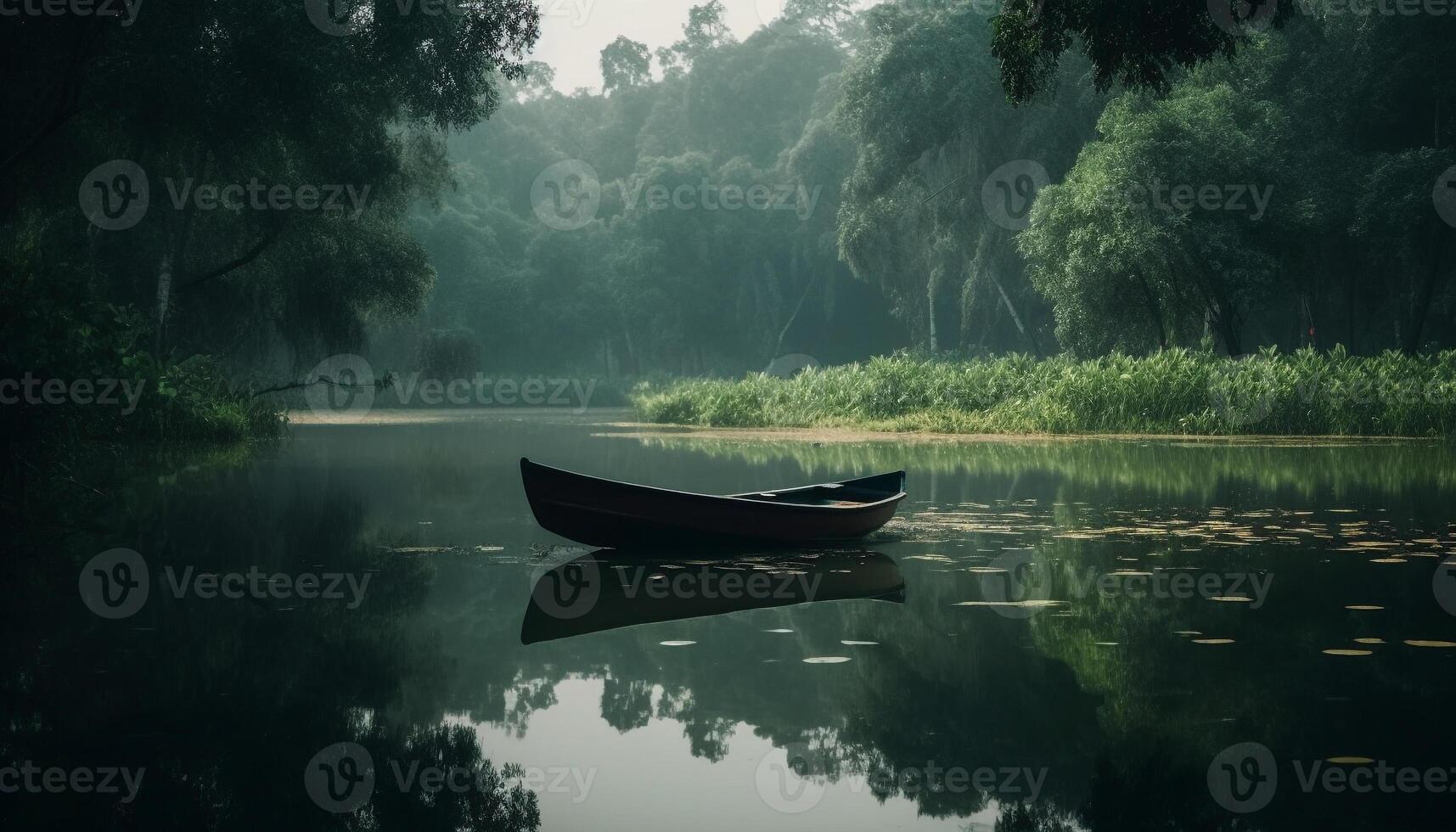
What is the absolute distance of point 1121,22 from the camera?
1415 centimetres

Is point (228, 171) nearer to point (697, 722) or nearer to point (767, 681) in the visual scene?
point (767, 681)

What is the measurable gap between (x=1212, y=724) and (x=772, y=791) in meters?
2.06

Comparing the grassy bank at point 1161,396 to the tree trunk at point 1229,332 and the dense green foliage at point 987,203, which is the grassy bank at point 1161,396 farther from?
the dense green foliage at point 987,203

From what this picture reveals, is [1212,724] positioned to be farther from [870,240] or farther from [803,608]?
[870,240]

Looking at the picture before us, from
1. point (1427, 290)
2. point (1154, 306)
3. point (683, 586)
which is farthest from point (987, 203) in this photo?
point (683, 586)

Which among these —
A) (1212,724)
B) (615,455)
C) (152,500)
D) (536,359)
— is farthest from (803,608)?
(536,359)

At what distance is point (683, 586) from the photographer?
32.8 feet

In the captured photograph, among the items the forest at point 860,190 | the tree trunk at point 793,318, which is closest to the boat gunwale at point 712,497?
the forest at point 860,190

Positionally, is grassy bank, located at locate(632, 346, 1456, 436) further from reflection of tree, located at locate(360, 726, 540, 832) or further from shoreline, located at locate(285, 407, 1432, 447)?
reflection of tree, located at locate(360, 726, 540, 832)

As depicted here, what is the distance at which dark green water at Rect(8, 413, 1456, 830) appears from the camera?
4965 millimetres

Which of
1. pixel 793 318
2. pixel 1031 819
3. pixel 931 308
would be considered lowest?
pixel 1031 819

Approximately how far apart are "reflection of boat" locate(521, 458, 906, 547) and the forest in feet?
16.1

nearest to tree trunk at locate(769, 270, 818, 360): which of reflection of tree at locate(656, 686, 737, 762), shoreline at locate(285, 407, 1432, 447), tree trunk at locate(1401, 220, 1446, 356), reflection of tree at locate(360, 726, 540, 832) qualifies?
shoreline at locate(285, 407, 1432, 447)

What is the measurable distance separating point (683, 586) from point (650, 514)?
1186 mm
